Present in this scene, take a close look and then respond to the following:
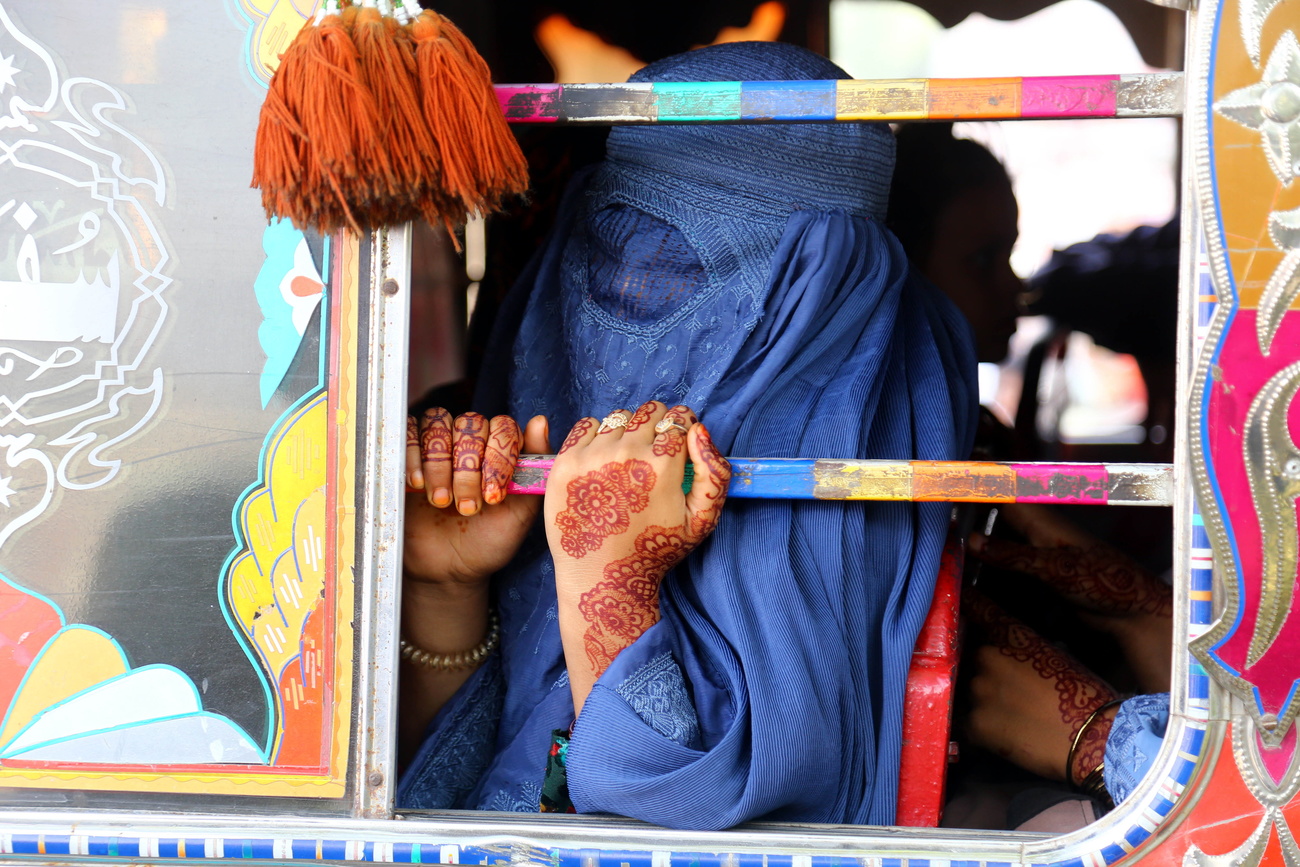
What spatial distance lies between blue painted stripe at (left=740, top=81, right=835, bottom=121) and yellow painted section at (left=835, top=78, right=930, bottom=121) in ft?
0.04

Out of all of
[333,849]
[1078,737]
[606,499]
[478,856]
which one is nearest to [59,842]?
[333,849]

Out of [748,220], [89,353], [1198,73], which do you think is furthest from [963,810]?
[89,353]

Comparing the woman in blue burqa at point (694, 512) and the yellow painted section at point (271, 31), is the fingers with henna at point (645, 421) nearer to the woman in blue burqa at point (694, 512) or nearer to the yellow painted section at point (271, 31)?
the woman in blue burqa at point (694, 512)

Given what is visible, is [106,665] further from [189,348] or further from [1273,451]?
[1273,451]

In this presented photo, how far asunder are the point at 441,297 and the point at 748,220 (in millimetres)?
476

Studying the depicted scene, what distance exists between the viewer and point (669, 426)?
43.6 inches

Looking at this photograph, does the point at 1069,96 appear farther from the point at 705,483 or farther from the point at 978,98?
the point at 705,483

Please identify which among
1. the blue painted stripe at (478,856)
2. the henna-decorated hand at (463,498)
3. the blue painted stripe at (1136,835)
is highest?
the henna-decorated hand at (463,498)

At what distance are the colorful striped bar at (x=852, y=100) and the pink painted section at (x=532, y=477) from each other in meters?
0.36

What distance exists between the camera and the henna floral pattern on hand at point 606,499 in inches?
42.1

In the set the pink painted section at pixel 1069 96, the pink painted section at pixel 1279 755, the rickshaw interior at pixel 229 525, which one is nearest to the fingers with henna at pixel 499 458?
the rickshaw interior at pixel 229 525

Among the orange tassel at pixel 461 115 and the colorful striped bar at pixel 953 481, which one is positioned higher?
the orange tassel at pixel 461 115

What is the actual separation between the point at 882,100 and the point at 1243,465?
0.47m

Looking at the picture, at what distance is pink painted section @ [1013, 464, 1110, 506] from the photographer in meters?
0.99
